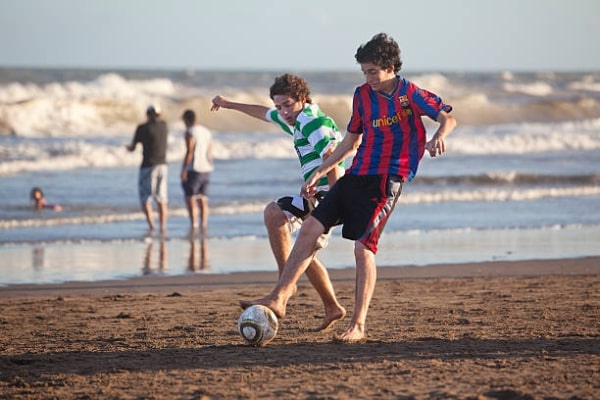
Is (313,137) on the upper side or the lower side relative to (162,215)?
upper

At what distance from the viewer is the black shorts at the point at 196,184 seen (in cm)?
1483

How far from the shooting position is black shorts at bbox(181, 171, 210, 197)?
14.8m

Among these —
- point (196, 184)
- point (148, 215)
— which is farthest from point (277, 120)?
point (196, 184)

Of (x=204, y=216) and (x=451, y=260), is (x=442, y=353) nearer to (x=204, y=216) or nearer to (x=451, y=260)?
(x=451, y=260)

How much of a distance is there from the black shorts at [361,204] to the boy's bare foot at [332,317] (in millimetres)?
822

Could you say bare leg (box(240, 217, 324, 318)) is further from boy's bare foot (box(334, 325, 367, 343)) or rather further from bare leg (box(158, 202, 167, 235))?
bare leg (box(158, 202, 167, 235))

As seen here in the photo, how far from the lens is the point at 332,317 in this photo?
23.6 feet

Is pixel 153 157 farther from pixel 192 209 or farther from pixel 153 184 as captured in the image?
pixel 192 209

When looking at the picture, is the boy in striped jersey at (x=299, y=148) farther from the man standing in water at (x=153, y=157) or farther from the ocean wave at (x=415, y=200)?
the ocean wave at (x=415, y=200)

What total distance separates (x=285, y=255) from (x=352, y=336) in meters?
0.73

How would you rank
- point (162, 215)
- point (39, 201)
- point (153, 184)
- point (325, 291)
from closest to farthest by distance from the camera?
point (325, 291) → point (162, 215) → point (153, 184) → point (39, 201)

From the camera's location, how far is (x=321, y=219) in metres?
6.44

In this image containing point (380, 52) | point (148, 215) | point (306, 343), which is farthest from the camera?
point (148, 215)

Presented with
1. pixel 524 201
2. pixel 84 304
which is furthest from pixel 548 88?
pixel 84 304
